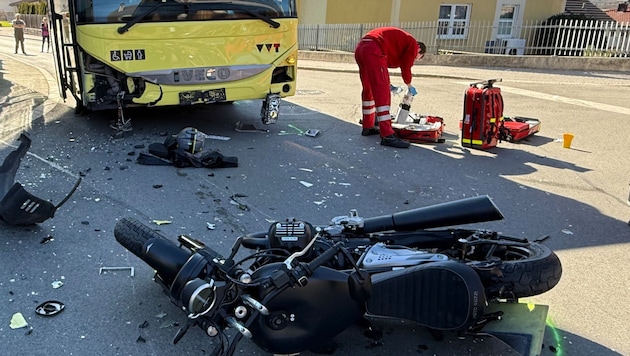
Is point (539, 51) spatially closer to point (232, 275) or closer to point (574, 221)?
point (574, 221)

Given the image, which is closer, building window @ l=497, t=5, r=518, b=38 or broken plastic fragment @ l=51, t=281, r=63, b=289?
broken plastic fragment @ l=51, t=281, r=63, b=289

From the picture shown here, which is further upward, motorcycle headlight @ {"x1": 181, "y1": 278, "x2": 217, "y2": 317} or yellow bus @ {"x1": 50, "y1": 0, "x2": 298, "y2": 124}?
yellow bus @ {"x1": 50, "y1": 0, "x2": 298, "y2": 124}

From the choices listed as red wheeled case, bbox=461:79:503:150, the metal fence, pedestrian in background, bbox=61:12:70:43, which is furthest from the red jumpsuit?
the metal fence

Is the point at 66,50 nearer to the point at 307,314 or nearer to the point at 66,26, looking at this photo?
the point at 66,26

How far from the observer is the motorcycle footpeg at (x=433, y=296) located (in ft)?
7.93

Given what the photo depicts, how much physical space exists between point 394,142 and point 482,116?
1179 millimetres

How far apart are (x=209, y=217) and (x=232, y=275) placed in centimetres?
219

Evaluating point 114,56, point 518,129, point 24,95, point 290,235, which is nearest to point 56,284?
point 290,235

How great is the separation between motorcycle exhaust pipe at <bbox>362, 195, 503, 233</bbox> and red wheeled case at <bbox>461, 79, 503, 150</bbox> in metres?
4.03

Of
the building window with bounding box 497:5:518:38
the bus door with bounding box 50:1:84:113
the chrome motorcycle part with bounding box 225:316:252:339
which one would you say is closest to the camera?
the chrome motorcycle part with bounding box 225:316:252:339

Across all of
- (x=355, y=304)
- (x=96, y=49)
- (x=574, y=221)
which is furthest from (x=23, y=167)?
(x=574, y=221)

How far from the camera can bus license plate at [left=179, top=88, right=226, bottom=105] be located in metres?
6.86

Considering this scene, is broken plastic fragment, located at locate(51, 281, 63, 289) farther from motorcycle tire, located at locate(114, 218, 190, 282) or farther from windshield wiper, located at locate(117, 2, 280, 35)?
windshield wiper, located at locate(117, 2, 280, 35)

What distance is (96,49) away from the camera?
6320 millimetres
